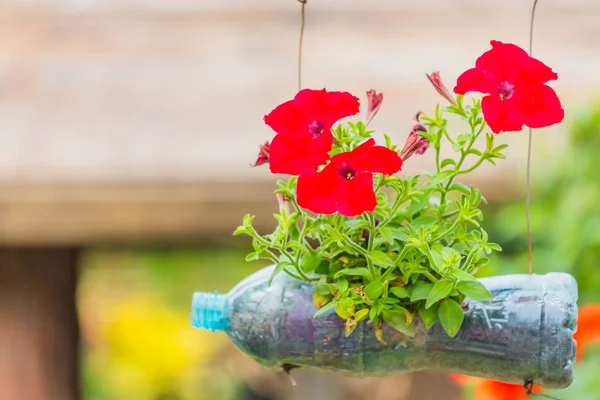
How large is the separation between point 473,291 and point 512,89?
0.58 ft

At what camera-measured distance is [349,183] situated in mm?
683

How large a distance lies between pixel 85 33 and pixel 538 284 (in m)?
1.70

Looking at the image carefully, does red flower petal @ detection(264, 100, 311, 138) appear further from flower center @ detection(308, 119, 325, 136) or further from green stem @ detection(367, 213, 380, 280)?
green stem @ detection(367, 213, 380, 280)

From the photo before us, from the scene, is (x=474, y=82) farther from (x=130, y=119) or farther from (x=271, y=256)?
(x=130, y=119)

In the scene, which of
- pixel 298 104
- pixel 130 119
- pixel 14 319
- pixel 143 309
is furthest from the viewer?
pixel 143 309

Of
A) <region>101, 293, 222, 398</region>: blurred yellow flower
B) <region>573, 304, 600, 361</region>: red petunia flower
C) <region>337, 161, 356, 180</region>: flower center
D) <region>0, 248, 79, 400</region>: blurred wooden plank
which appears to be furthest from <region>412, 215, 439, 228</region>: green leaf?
<region>101, 293, 222, 398</region>: blurred yellow flower

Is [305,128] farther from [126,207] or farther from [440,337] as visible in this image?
[126,207]

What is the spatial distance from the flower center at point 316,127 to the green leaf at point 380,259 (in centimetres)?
12

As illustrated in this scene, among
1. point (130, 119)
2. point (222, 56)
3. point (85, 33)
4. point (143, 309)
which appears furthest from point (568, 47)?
point (143, 309)

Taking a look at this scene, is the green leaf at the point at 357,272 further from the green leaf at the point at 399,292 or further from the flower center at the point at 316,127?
the flower center at the point at 316,127

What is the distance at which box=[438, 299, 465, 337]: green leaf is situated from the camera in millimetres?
751

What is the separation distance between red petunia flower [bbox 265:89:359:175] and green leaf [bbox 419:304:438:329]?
0.18 metres

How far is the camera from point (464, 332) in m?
0.79

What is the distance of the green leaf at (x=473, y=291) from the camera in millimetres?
749
